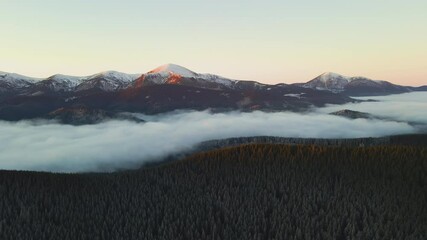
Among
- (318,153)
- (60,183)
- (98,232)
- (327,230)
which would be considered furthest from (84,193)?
(318,153)

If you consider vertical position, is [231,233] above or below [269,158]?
below

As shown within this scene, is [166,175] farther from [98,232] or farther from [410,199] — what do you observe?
[410,199]

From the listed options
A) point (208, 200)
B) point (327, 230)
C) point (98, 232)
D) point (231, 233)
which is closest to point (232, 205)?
point (208, 200)

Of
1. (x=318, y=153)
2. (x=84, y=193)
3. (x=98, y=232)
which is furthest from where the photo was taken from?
(x=318, y=153)

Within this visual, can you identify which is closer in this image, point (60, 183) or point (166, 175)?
point (60, 183)

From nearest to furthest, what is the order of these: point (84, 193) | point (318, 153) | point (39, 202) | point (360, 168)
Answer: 1. point (39, 202)
2. point (84, 193)
3. point (360, 168)
4. point (318, 153)

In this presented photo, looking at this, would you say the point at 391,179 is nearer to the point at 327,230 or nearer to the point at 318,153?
the point at 318,153
